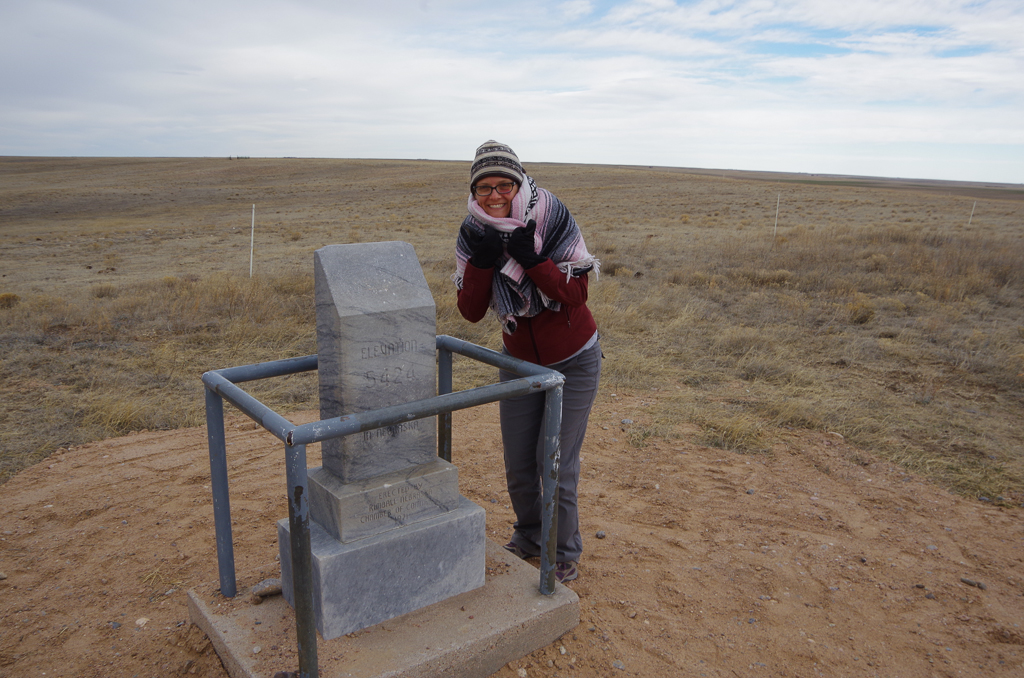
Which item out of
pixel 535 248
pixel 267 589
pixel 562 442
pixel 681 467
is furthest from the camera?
pixel 681 467

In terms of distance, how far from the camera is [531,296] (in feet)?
8.64

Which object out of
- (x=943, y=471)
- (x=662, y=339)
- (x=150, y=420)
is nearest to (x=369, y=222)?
(x=662, y=339)

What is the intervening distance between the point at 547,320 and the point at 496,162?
69cm

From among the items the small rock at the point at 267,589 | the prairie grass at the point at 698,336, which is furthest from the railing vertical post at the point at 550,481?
the prairie grass at the point at 698,336

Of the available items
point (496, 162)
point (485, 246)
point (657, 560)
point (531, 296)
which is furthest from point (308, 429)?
point (657, 560)

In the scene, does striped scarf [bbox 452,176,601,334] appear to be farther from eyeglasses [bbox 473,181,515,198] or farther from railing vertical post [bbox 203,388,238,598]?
railing vertical post [bbox 203,388,238,598]

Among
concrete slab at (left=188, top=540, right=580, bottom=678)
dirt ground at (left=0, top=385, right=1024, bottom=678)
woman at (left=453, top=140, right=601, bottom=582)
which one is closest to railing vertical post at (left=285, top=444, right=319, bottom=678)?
concrete slab at (left=188, top=540, right=580, bottom=678)

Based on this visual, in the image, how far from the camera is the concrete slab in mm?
2316

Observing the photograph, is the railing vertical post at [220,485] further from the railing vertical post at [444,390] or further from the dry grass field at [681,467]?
the railing vertical post at [444,390]

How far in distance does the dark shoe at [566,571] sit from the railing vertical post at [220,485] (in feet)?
4.67

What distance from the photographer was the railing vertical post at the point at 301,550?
1900mm

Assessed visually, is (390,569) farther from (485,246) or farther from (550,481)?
(485,246)

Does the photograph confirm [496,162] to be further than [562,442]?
No

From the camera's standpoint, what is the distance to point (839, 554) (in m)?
3.48
